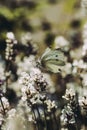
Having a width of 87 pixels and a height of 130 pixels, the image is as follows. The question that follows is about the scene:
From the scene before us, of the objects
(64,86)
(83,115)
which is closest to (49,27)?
(64,86)

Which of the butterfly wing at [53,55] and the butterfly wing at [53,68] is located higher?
the butterfly wing at [53,55]

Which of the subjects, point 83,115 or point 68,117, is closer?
point 68,117

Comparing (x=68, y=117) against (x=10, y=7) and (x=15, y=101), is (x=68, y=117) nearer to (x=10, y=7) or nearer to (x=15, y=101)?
(x=15, y=101)

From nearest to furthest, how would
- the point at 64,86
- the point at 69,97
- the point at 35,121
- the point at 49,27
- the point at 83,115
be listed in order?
the point at 69,97
the point at 35,121
the point at 83,115
the point at 64,86
the point at 49,27

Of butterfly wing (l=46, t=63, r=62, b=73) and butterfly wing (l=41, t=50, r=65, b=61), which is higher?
butterfly wing (l=41, t=50, r=65, b=61)

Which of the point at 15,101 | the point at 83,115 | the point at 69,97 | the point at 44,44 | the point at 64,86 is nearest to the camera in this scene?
the point at 69,97

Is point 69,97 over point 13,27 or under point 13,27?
under

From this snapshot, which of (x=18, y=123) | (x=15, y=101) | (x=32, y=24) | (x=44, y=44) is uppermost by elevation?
(x=32, y=24)

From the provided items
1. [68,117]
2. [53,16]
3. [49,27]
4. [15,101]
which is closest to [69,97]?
[68,117]
